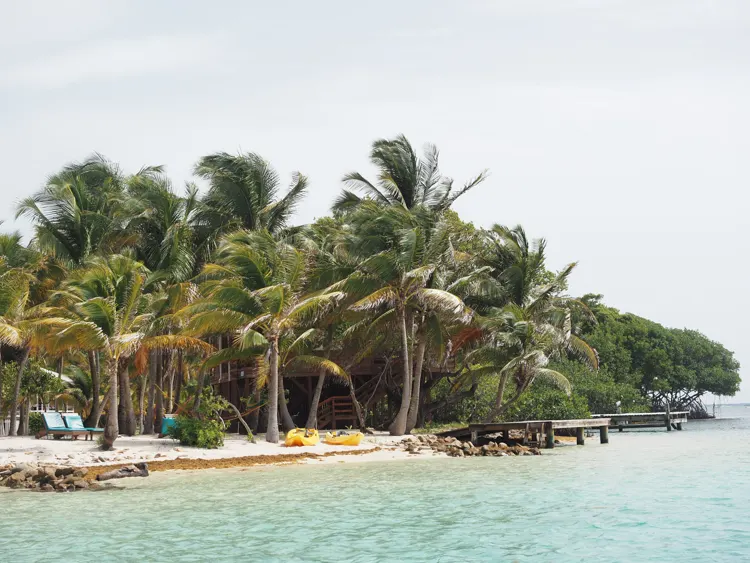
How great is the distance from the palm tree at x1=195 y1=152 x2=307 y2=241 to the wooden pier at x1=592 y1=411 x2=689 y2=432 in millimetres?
18120

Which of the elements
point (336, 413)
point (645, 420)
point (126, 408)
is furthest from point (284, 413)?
point (645, 420)

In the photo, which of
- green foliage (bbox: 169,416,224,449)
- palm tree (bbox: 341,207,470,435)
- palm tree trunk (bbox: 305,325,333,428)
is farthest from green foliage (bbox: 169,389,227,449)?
palm tree trunk (bbox: 305,325,333,428)

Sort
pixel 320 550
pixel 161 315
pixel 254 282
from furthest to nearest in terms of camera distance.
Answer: pixel 161 315, pixel 254 282, pixel 320 550

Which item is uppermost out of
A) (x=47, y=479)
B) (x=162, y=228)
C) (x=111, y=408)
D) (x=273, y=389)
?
(x=162, y=228)

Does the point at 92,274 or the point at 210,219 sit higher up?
the point at 210,219

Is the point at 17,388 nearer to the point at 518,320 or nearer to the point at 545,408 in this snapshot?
the point at 518,320

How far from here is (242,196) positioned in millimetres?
28359

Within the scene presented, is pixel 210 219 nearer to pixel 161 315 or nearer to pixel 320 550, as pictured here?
pixel 161 315

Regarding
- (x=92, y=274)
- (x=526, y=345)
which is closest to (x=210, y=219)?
(x=92, y=274)

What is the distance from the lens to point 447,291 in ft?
86.3

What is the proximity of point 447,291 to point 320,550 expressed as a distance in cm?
1705

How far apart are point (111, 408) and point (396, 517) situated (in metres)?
10.4

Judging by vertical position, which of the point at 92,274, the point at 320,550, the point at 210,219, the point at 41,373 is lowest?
the point at 320,550

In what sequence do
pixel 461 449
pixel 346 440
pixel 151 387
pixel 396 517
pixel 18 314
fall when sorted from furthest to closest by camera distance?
1. pixel 151 387
2. pixel 18 314
3. pixel 346 440
4. pixel 461 449
5. pixel 396 517
